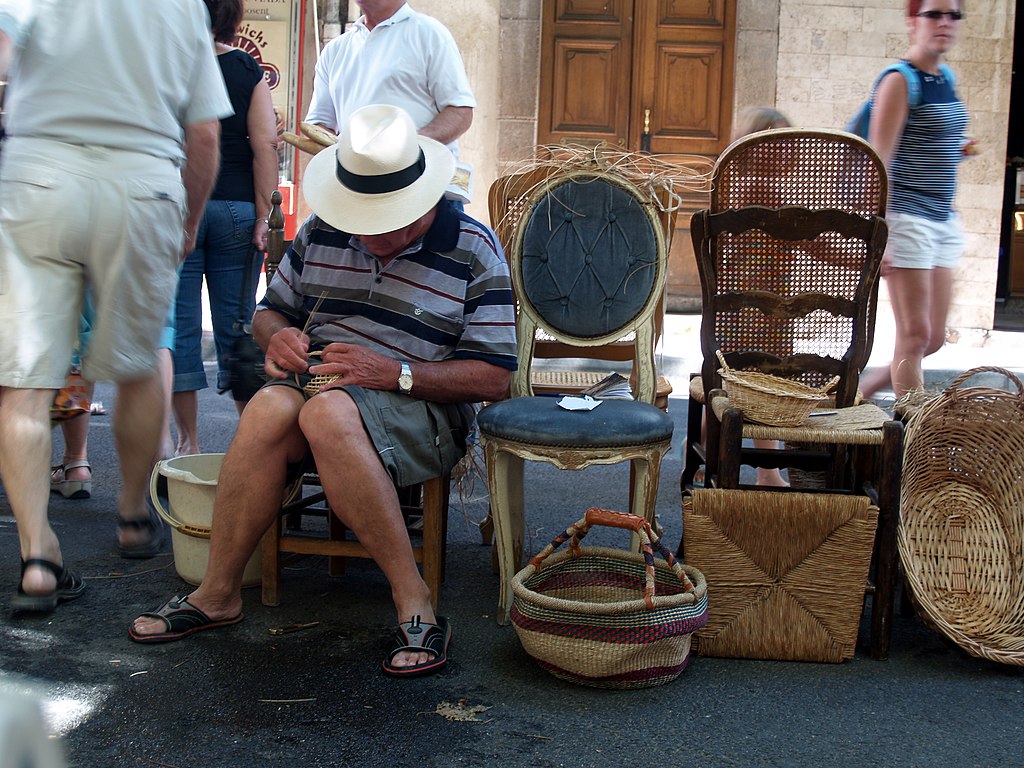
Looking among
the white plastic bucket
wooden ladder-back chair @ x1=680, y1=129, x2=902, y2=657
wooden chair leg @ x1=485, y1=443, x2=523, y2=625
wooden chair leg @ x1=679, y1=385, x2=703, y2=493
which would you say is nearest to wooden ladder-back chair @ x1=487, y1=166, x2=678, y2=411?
wooden chair leg @ x1=679, y1=385, x2=703, y2=493

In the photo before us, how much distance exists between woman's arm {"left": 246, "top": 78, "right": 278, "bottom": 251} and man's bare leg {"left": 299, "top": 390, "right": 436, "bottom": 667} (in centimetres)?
160

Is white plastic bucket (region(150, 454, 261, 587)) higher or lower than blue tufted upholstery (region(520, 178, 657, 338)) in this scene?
lower

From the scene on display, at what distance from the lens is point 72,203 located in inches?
117

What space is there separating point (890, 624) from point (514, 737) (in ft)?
3.52

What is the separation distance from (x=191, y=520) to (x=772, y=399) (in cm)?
164

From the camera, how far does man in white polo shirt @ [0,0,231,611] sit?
2.96m

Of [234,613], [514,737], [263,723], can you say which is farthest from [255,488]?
[514,737]

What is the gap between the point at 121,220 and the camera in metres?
3.02

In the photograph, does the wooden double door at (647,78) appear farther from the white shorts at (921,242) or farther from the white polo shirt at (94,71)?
the white polo shirt at (94,71)

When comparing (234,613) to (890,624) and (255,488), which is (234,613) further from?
(890,624)

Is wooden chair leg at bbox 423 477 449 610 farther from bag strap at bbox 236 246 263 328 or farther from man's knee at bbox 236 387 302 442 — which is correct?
bag strap at bbox 236 246 263 328

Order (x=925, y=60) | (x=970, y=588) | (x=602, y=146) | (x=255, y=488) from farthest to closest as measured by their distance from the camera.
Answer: (x=925, y=60) < (x=602, y=146) < (x=970, y=588) < (x=255, y=488)

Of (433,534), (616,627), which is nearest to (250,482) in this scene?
(433,534)

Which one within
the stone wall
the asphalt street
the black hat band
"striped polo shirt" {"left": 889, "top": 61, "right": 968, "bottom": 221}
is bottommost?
the asphalt street
